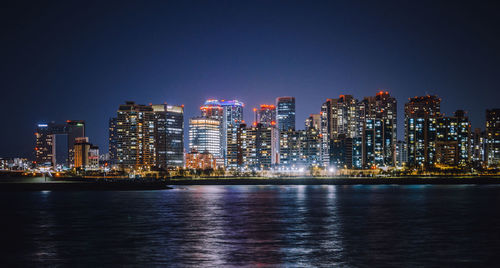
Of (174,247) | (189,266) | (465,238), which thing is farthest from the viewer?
(465,238)

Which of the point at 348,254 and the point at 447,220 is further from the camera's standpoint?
the point at 447,220

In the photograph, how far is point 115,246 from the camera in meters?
36.4

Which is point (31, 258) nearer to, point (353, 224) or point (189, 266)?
point (189, 266)

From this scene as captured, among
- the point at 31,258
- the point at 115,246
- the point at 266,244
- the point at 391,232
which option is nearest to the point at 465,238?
the point at 391,232

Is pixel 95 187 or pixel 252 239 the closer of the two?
pixel 252 239

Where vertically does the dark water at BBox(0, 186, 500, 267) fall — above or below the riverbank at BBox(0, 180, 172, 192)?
above

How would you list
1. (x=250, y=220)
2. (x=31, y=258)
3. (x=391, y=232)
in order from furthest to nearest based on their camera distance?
(x=250, y=220), (x=391, y=232), (x=31, y=258)

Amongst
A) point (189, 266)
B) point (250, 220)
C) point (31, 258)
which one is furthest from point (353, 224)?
point (31, 258)

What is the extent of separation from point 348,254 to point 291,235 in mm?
9800

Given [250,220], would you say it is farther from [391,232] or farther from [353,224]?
[391,232]

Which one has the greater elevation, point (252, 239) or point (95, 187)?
point (252, 239)

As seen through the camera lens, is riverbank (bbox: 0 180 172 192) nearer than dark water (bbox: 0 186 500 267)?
No

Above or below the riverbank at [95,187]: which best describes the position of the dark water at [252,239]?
above

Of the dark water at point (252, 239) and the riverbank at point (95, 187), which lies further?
the riverbank at point (95, 187)
